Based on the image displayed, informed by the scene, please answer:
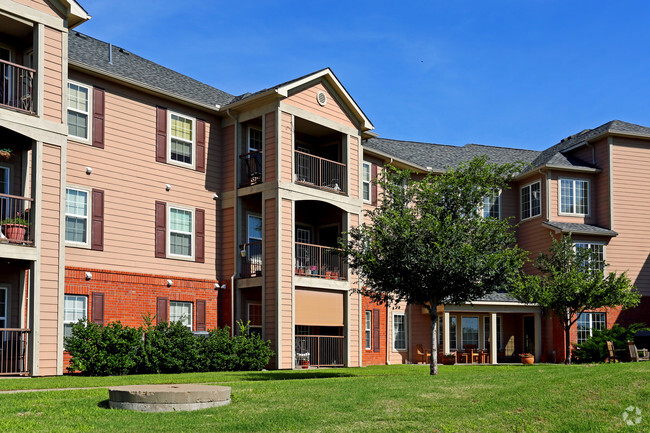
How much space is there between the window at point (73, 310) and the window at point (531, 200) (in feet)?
70.2

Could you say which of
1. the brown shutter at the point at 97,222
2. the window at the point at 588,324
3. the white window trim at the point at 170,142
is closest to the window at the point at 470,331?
the window at the point at 588,324

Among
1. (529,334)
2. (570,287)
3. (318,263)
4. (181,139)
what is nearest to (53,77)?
(181,139)

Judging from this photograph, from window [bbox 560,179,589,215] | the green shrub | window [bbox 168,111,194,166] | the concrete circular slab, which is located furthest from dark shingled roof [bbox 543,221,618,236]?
the concrete circular slab

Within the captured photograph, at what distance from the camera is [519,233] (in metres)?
35.8

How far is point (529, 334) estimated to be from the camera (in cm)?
3478

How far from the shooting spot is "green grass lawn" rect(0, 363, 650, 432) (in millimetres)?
11000

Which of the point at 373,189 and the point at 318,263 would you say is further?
the point at 373,189

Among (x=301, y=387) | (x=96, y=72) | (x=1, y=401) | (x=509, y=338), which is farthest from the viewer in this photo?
(x=509, y=338)

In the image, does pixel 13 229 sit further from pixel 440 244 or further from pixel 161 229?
pixel 440 244

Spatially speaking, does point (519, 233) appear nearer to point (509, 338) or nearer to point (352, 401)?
point (509, 338)

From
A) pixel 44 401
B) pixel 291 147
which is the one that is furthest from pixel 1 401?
pixel 291 147

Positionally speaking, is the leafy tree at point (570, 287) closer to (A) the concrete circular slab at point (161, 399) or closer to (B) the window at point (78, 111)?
(B) the window at point (78, 111)

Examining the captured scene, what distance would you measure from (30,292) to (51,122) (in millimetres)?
4387

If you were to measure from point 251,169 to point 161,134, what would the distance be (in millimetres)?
3441
